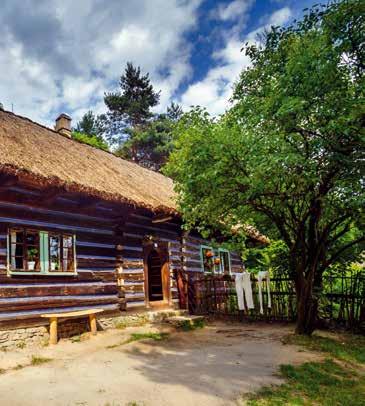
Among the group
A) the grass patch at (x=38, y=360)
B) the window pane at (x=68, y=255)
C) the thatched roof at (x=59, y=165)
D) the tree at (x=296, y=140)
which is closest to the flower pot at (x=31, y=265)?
the window pane at (x=68, y=255)

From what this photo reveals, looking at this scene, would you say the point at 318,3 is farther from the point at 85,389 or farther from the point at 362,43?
the point at 85,389

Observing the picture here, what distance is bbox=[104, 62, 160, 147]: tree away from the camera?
30406 millimetres

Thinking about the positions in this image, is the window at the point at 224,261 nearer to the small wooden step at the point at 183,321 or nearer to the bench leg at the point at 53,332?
the small wooden step at the point at 183,321

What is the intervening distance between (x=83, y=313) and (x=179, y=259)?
4.75 m

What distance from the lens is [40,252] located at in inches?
281

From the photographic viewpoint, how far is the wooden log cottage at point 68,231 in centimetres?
660

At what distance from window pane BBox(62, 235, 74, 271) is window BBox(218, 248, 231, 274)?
7988 mm

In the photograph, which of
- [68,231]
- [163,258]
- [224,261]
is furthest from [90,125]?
[68,231]

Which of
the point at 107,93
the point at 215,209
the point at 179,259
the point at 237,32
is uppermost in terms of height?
the point at 107,93

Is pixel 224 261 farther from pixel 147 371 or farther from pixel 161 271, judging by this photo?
pixel 147 371

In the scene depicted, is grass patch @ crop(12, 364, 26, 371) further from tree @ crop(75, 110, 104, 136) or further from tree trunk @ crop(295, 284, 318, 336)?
tree @ crop(75, 110, 104, 136)

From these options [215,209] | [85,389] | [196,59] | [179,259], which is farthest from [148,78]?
[85,389]

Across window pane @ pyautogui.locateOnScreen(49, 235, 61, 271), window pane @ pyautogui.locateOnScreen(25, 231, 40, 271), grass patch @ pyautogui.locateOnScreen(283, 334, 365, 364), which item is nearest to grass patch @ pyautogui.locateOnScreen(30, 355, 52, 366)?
window pane @ pyautogui.locateOnScreen(25, 231, 40, 271)

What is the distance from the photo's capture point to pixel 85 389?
4207mm
